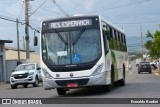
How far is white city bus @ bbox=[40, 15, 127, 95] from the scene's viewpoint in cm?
1797

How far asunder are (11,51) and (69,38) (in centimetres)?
5812

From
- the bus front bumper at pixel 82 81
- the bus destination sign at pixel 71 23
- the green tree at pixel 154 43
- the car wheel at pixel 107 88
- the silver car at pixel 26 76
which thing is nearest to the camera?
the bus front bumper at pixel 82 81

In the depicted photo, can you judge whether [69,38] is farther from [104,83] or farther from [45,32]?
[104,83]

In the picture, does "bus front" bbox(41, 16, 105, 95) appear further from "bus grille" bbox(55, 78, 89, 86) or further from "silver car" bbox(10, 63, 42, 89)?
"silver car" bbox(10, 63, 42, 89)

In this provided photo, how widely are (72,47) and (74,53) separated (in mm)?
279

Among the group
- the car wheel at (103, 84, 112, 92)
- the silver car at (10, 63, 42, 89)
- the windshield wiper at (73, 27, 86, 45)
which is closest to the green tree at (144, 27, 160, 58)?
the silver car at (10, 63, 42, 89)

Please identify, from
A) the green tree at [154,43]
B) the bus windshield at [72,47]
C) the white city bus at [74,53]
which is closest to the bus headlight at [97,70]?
the white city bus at [74,53]

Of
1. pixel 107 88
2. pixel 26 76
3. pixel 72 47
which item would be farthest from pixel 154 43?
pixel 72 47

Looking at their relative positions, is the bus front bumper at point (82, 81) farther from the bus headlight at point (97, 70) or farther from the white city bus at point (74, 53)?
the bus headlight at point (97, 70)

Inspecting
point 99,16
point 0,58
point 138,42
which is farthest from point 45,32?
point 138,42

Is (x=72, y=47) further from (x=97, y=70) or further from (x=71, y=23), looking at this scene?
(x=97, y=70)

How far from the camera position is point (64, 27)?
61.1ft

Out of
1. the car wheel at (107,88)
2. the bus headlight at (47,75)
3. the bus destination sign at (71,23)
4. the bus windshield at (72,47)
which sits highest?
the bus destination sign at (71,23)

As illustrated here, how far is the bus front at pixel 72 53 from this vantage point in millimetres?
17953
